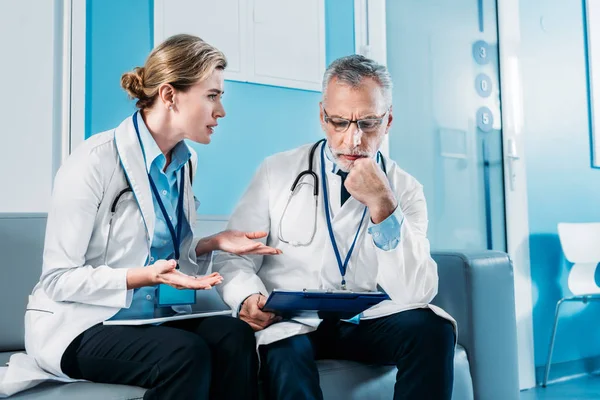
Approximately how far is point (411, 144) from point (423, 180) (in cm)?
18

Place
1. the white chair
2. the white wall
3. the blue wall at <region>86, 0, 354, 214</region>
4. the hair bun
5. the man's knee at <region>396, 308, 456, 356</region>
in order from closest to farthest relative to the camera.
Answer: the man's knee at <region>396, 308, 456, 356</region>, the hair bun, the white wall, the blue wall at <region>86, 0, 354, 214</region>, the white chair

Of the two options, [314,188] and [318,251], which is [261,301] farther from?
[314,188]

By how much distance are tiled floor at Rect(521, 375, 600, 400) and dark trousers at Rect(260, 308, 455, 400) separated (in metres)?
1.65

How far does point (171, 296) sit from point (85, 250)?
23cm

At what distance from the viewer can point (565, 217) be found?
11.6ft

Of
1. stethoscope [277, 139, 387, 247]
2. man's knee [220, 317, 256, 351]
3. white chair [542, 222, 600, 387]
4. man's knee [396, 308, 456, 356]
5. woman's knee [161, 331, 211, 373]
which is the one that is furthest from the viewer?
white chair [542, 222, 600, 387]

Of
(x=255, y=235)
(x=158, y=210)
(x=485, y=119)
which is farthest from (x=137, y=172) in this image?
(x=485, y=119)

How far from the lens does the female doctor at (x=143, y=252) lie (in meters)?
1.28

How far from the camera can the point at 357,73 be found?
1679 mm

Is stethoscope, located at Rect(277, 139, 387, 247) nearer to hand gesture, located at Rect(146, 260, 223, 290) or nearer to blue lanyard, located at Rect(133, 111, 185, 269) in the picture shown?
blue lanyard, located at Rect(133, 111, 185, 269)

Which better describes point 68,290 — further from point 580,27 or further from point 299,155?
point 580,27

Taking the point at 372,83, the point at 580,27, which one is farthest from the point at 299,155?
the point at 580,27

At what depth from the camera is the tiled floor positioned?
2.88 m

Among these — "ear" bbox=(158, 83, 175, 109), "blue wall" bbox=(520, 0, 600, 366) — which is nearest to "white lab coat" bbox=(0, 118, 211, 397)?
"ear" bbox=(158, 83, 175, 109)
